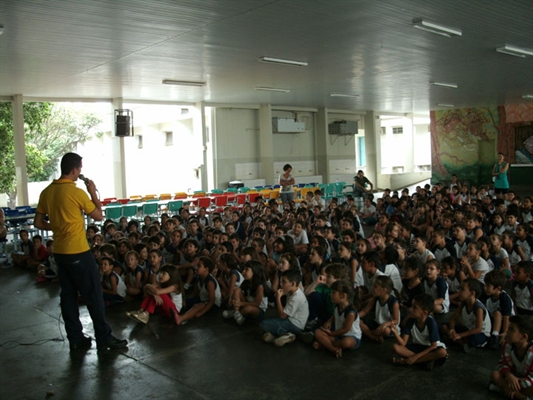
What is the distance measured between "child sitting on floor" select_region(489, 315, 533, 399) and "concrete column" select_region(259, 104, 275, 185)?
557 inches

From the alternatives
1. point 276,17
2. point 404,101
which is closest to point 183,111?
point 404,101

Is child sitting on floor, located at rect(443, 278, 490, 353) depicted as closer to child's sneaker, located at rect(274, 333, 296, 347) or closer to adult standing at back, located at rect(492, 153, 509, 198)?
child's sneaker, located at rect(274, 333, 296, 347)

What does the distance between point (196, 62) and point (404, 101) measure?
10.7 meters

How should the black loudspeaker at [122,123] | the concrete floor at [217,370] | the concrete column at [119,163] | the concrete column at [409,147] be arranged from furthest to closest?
the concrete column at [409,147] → the concrete column at [119,163] → the black loudspeaker at [122,123] → the concrete floor at [217,370]

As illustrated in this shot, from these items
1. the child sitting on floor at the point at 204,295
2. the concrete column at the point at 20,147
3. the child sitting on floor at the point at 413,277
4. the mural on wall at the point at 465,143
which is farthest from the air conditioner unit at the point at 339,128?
the child sitting on floor at the point at 413,277

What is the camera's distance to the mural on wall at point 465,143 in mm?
21031

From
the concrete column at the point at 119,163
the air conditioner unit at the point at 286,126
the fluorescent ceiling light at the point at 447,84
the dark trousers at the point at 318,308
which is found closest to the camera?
the dark trousers at the point at 318,308

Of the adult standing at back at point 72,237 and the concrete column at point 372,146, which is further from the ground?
the concrete column at point 372,146

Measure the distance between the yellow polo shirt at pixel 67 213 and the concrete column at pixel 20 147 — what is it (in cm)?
928

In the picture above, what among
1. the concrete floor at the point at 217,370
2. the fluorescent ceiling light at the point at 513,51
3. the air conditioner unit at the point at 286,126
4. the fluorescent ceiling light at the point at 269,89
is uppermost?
A: the fluorescent ceiling light at the point at 269,89

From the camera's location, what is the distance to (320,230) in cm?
654

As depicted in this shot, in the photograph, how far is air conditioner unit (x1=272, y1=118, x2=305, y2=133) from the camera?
17.5 meters

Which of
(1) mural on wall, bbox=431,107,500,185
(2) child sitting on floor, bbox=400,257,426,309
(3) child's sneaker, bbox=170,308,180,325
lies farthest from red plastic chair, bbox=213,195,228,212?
(1) mural on wall, bbox=431,107,500,185

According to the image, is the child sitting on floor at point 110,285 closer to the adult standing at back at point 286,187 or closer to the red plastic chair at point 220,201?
the adult standing at back at point 286,187
